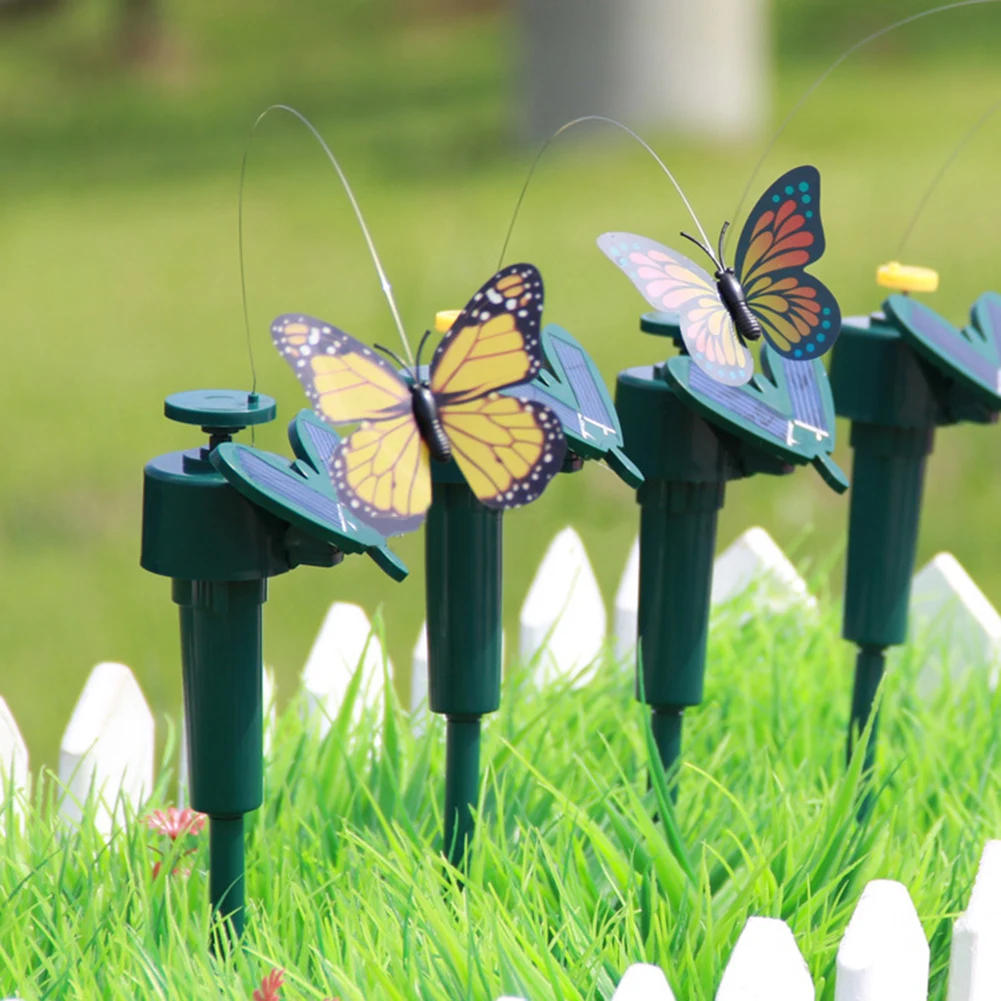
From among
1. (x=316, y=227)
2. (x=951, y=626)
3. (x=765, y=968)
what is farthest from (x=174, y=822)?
(x=316, y=227)

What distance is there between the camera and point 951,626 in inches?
85.6

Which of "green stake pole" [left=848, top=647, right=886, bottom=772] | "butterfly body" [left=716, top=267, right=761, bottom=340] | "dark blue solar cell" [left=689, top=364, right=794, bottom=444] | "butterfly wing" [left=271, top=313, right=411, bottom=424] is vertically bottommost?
"green stake pole" [left=848, top=647, right=886, bottom=772]

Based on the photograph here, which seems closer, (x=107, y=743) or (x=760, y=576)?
(x=107, y=743)

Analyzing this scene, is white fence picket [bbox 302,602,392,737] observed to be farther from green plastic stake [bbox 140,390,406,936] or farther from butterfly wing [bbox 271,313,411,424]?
butterfly wing [bbox 271,313,411,424]

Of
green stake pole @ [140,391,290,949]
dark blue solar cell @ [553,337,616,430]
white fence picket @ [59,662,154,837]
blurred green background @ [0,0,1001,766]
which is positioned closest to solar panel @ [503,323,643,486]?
dark blue solar cell @ [553,337,616,430]

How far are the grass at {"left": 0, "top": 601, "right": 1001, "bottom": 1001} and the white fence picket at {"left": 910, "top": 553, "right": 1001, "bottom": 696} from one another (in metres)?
0.25

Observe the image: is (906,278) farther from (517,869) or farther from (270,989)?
(270,989)

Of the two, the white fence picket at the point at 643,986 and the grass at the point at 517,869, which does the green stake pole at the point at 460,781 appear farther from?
the white fence picket at the point at 643,986

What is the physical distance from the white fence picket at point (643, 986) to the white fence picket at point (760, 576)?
1.13m

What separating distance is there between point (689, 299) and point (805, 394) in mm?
212

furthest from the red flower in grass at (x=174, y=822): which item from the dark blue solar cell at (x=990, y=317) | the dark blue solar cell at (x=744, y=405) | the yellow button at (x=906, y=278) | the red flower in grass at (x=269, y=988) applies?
the dark blue solar cell at (x=990, y=317)

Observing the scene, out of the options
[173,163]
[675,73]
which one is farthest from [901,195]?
[173,163]

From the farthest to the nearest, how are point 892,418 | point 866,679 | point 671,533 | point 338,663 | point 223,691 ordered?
point 338,663 → point 866,679 → point 892,418 → point 671,533 → point 223,691

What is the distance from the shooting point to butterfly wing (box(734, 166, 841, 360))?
4.32ft
